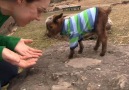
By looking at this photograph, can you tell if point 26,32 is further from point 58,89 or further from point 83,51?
point 58,89

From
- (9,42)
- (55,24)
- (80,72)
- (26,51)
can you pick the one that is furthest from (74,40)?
(26,51)

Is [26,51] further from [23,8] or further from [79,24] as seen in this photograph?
[79,24]

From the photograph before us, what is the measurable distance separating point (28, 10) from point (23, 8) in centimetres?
4

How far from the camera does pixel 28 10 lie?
6.78 feet

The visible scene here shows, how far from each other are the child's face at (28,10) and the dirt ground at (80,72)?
44.8 inches

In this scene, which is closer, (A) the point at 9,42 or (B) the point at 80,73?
(A) the point at 9,42

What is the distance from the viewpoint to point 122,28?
7086mm

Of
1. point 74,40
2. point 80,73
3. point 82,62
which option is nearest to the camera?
point 80,73

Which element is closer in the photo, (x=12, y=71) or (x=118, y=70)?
(x=12, y=71)

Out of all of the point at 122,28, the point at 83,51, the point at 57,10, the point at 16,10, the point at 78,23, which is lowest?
the point at 57,10

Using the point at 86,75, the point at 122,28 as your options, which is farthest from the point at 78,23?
the point at 122,28

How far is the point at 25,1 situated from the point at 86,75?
1.51 metres

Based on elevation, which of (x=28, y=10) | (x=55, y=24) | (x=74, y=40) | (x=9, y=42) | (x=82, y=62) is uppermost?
(x=28, y=10)

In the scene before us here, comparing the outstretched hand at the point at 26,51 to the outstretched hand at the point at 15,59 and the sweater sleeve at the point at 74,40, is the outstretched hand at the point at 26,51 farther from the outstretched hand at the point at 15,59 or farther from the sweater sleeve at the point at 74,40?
the sweater sleeve at the point at 74,40
